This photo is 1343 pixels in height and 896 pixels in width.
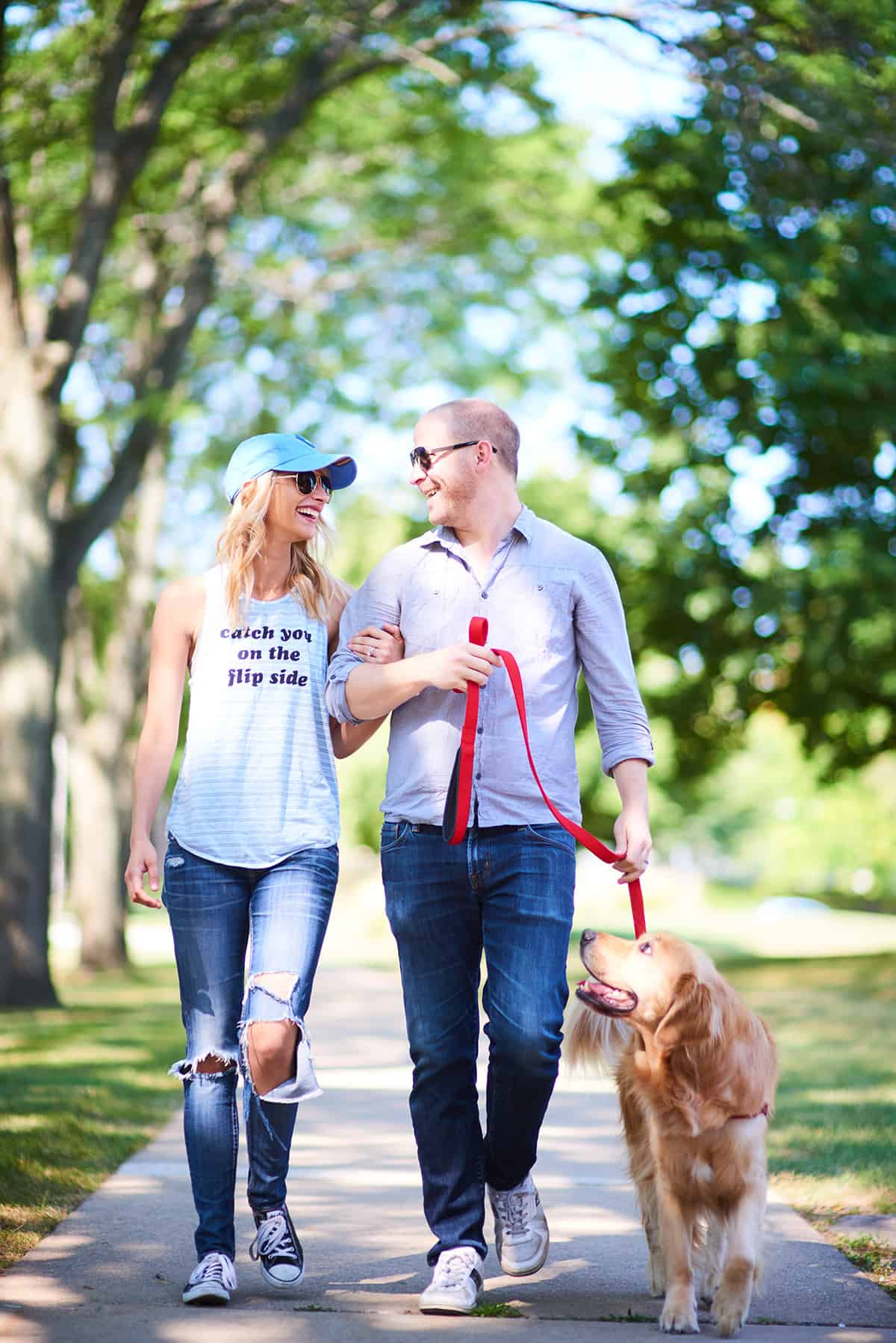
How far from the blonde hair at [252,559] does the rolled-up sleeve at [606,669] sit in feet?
2.45

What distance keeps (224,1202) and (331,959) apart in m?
18.7

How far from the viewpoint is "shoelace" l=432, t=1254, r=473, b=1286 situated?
396 centimetres

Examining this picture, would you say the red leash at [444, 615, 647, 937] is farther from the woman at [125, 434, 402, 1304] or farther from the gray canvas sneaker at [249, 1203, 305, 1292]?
the gray canvas sneaker at [249, 1203, 305, 1292]

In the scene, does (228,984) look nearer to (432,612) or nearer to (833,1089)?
(432,612)

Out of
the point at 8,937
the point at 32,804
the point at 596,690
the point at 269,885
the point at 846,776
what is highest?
the point at 596,690

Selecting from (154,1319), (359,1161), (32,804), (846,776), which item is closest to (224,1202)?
(154,1319)

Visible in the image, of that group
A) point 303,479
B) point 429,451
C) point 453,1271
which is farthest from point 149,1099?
point 429,451

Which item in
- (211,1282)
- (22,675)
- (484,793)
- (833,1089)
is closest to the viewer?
(211,1282)

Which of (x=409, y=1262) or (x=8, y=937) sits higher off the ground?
(x=409, y=1262)

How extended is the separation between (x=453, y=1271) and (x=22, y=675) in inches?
389

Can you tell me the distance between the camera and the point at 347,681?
4090 millimetres

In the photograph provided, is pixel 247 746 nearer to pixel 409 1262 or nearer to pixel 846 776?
pixel 409 1262

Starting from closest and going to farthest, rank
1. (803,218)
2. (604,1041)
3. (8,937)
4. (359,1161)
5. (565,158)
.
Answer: (604,1041), (359,1161), (8,937), (803,218), (565,158)

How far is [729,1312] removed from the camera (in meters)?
3.83
